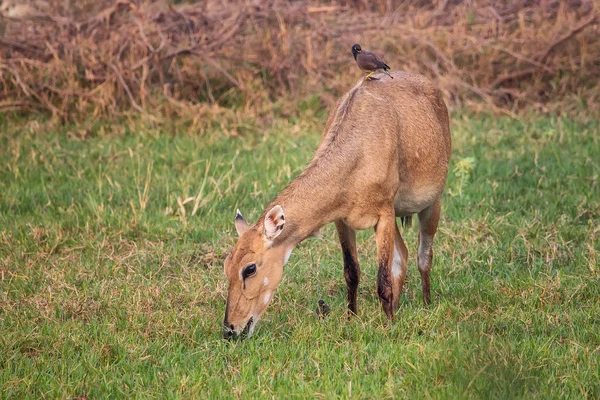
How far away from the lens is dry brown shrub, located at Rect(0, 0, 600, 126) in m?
11.4

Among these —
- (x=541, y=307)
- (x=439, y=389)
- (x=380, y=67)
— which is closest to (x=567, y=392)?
(x=439, y=389)

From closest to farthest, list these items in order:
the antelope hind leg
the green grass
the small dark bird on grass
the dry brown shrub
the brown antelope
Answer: the green grass < the brown antelope < the small dark bird on grass < the antelope hind leg < the dry brown shrub

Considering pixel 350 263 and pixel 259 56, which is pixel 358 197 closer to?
pixel 350 263

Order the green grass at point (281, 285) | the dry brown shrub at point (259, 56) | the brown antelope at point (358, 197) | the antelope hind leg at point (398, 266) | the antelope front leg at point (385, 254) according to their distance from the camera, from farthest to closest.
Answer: the dry brown shrub at point (259, 56) → the antelope hind leg at point (398, 266) → the antelope front leg at point (385, 254) → the brown antelope at point (358, 197) → the green grass at point (281, 285)

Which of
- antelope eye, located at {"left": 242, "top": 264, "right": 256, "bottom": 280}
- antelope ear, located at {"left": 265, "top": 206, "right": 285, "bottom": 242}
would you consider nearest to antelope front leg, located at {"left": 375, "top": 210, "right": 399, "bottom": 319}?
antelope ear, located at {"left": 265, "top": 206, "right": 285, "bottom": 242}

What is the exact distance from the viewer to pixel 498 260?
7262 millimetres

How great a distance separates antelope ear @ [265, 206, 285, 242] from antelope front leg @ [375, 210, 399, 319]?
0.81m

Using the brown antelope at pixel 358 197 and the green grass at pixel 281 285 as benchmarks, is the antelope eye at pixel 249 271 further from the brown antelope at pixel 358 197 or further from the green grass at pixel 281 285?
the green grass at pixel 281 285

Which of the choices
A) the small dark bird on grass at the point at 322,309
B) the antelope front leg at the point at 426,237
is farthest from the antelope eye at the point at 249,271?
the antelope front leg at the point at 426,237

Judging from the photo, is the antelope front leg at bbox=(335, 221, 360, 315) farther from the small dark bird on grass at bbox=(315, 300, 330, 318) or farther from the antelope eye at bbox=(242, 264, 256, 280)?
the antelope eye at bbox=(242, 264, 256, 280)

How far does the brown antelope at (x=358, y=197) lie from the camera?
18.8 ft

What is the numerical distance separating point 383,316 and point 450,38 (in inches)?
275

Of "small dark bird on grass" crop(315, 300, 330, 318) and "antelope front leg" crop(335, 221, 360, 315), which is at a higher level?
"antelope front leg" crop(335, 221, 360, 315)

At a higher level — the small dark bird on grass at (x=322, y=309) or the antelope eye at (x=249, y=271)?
the antelope eye at (x=249, y=271)
